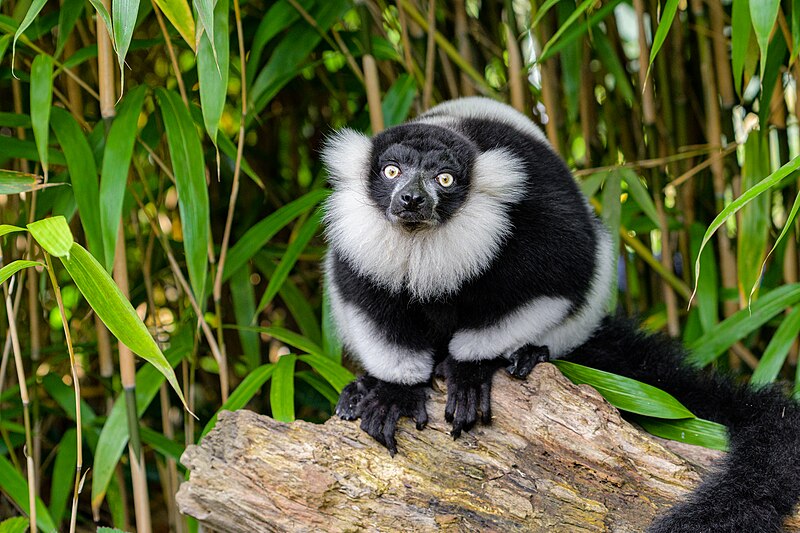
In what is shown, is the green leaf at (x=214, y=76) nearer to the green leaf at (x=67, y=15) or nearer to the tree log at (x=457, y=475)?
the green leaf at (x=67, y=15)

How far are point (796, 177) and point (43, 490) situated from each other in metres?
3.37

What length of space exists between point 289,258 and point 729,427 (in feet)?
5.02

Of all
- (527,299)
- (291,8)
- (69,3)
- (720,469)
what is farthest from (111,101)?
(720,469)

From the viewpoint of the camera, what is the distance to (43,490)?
148 inches

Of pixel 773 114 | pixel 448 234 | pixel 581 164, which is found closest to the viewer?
pixel 448 234

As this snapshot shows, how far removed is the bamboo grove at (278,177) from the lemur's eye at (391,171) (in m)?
0.49

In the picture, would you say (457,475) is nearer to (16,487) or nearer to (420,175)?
(420,175)

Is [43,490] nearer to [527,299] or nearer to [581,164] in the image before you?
[527,299]

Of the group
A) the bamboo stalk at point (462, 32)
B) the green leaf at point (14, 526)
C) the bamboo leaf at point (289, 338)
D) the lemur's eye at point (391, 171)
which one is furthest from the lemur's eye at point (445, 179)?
the green leaf at point (14, 526)

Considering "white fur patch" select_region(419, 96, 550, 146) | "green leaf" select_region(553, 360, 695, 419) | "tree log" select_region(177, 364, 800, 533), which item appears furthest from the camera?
"white fur patch" select_region(419, 96, 550, 146)

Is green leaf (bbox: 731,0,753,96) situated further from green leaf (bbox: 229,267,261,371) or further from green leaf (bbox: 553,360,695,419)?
green leaf (bbox: 229,267,261,371)

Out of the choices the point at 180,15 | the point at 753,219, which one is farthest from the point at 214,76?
the point at 753,219

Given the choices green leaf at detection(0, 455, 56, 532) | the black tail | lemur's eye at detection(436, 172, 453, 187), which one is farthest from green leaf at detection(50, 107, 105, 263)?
the black tail

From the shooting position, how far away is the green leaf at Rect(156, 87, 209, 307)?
2.56 meters
